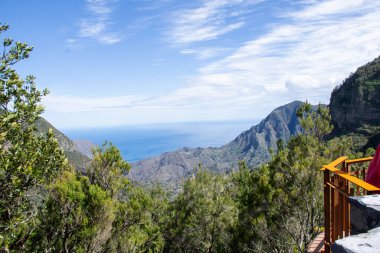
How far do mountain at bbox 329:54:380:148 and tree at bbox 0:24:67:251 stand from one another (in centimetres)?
10794

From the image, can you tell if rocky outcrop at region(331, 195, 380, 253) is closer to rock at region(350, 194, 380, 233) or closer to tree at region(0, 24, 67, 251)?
rock at region(350, 194, 380, 233)

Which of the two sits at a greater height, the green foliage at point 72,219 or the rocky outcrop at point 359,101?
the rocky outcrop at point 359,101

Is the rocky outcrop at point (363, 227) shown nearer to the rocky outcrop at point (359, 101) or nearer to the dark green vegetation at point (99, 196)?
the dark green vegetation at point (99, 196)

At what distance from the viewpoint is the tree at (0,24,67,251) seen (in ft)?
20.4

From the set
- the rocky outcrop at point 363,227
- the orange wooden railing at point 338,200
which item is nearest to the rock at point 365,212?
the rocky outcrop at point 363,227

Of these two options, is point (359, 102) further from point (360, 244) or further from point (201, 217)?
point (360, 244)

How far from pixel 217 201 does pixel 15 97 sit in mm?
15449

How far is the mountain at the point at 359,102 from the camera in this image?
373 ft

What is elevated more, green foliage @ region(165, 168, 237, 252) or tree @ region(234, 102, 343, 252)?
tree @ region(234, 102, 343, 252)

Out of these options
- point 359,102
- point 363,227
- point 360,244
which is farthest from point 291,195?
point 359,102

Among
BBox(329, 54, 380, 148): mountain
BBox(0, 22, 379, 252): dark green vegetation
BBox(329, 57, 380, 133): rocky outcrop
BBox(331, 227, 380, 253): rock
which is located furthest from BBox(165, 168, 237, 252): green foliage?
BBox(329, 57, 380, 133): rocky outcrop

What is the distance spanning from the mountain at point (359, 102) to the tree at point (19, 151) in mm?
107936

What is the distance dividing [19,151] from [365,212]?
5.85 metres

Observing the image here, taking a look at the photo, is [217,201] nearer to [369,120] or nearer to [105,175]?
[105,175]
